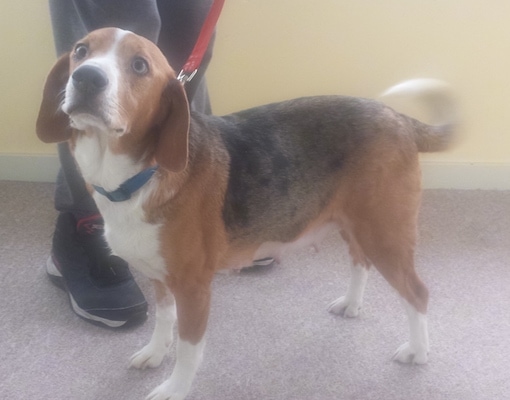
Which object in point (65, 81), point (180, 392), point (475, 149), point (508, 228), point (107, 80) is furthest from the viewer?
point (475, 149)

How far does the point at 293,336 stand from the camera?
5.68 ft

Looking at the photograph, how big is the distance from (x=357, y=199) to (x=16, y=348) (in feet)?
3.40

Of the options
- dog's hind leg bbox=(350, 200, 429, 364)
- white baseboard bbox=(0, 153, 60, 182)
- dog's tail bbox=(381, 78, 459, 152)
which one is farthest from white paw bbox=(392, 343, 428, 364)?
white baseboard bbox=(0, 153, 60, 182)

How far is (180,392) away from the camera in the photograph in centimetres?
145

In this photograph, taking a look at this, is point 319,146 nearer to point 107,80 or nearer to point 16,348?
point 107,80

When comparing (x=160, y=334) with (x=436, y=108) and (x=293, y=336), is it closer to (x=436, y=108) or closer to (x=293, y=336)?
(x=293, y=336)

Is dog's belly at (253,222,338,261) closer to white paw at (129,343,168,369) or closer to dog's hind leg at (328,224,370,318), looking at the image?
dog's hind leg at (328,224,370,318)

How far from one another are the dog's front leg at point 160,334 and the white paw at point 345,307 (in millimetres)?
528

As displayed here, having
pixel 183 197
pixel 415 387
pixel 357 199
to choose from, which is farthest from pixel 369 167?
pixel 415 387

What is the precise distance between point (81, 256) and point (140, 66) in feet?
2.91

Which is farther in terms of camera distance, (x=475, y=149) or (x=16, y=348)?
(x=475, y=149)

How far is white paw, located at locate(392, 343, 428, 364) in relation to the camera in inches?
63.3

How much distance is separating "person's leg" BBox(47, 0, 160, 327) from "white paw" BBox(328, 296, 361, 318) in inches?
23.3

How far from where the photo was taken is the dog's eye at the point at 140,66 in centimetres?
117
